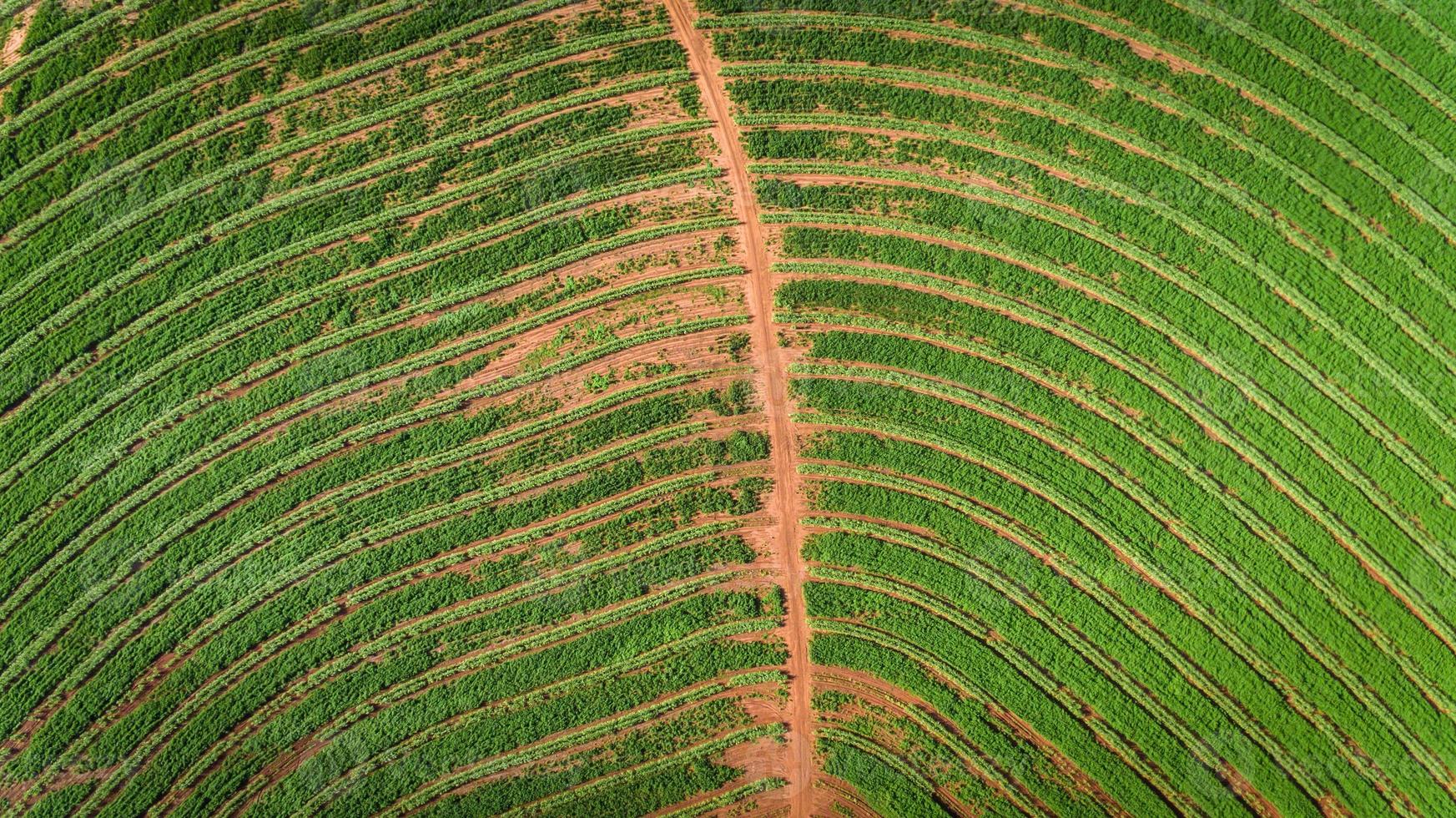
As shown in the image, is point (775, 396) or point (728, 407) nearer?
point (728, 407)

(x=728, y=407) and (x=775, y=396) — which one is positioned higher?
(x=775, y=396)

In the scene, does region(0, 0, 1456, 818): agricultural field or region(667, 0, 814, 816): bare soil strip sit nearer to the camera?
region(0, 0, 1456, 818): agricultural field

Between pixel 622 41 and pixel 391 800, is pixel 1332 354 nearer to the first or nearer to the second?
pixel 622 41

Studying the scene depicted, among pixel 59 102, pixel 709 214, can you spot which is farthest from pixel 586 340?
pixel 59 102

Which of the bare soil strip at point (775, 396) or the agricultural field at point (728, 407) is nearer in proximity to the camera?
the agricultural field at point (728, 407)
